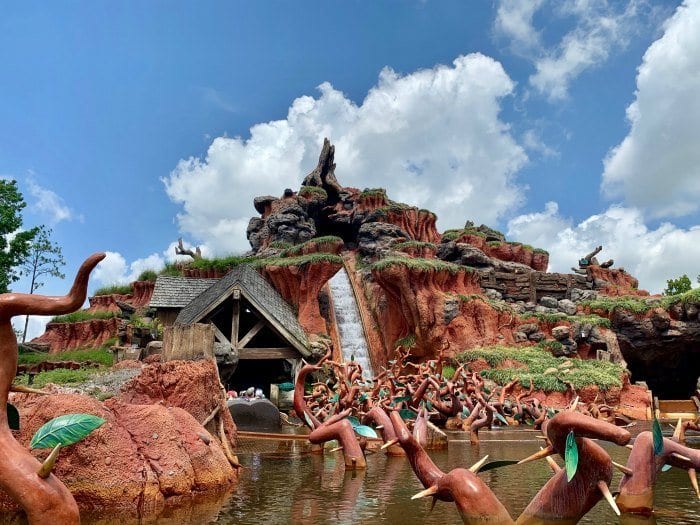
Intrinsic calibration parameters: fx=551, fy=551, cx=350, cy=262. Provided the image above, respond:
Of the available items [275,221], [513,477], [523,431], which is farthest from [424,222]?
[513,477]

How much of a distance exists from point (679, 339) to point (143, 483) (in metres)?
26.4

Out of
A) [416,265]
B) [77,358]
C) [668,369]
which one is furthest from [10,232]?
[668,369]

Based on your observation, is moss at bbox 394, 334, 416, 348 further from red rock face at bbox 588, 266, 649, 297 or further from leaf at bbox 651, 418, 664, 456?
leaf at bbox 651, 418, 664, 456

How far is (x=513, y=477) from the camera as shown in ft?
20.7

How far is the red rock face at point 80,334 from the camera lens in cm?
3459

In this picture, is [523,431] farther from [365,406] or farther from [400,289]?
[400,289]

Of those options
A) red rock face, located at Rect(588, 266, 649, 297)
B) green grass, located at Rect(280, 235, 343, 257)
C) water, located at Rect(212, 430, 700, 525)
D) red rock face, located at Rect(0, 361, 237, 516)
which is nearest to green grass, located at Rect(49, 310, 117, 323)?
green grass, located at Rect(280, 235, 343, 257)

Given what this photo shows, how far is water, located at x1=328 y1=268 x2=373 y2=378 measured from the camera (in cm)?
Result: 2725

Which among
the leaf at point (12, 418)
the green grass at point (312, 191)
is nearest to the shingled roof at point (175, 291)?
the green grass at point (312, 191)

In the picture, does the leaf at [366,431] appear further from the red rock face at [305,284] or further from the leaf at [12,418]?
the red rock face at [305,284]

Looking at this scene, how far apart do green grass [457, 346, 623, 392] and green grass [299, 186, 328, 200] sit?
23990 millimetres

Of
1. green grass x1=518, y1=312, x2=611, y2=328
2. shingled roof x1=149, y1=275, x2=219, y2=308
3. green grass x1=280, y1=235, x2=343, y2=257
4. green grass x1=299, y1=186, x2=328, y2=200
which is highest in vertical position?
green grass x1=299, y1=186, x2=328, y2=200

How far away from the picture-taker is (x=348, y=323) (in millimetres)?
30312

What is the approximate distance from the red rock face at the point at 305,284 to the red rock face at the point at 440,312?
2651mm
